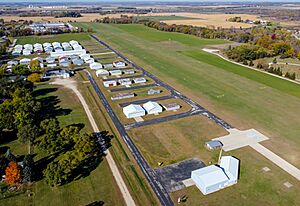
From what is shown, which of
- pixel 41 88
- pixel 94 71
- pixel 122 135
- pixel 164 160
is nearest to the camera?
pixel 164 160

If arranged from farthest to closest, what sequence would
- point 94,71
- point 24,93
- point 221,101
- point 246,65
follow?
point 246,65
point 94,71
point 221,101
point 24,93

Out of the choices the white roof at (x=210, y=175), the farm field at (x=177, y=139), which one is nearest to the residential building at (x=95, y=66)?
the farm field at (x=177, y=139)

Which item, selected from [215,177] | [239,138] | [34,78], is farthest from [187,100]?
[34,78]

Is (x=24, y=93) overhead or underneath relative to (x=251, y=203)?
overhead

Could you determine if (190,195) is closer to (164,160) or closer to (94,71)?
(164,160)

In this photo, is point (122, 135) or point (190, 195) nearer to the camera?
point (190, 195)

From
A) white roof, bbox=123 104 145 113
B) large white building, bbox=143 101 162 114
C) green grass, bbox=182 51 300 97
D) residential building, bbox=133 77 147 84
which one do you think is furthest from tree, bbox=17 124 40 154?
green grass, bbox=182 51 300 97

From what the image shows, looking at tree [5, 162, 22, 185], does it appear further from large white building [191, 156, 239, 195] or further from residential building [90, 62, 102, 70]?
residential building [90, 62, 102, 70]

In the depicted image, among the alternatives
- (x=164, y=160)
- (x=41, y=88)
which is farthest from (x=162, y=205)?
(x=41, y=88)
